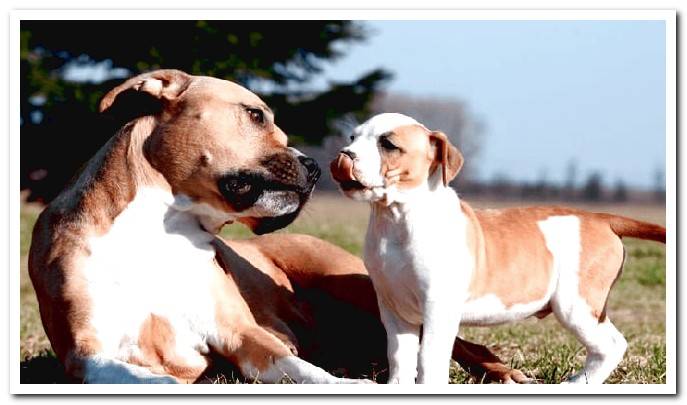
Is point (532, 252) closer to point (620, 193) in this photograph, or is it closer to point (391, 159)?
point (391, 159)

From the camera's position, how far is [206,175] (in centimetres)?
430

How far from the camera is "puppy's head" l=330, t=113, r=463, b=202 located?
3.94 meters

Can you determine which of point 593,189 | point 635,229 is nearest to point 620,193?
point 593,189

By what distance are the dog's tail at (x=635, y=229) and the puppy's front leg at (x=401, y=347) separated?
1127mm

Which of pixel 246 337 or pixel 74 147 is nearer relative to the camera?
pixel 246 337

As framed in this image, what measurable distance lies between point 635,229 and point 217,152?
1910 millimetres

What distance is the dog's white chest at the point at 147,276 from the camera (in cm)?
411

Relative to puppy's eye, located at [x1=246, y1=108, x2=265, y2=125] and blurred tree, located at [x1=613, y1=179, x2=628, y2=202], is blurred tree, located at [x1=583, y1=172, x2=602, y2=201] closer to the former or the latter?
blurred tree, located at [x1=613, y1=179, x2=628, y2=202]

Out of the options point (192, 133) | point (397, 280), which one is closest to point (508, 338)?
point (397, 280)

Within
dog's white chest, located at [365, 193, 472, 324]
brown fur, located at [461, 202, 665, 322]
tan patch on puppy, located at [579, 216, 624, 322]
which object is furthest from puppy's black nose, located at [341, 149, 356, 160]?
tan patch on puppy, located at [579, 216, 624, 322]

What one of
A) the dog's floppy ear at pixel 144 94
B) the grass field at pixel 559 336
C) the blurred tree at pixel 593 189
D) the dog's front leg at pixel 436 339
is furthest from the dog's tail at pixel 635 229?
the blurred tree at pixel 593 189

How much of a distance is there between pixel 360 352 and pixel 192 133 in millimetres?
1518

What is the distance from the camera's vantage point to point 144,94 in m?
4.44
